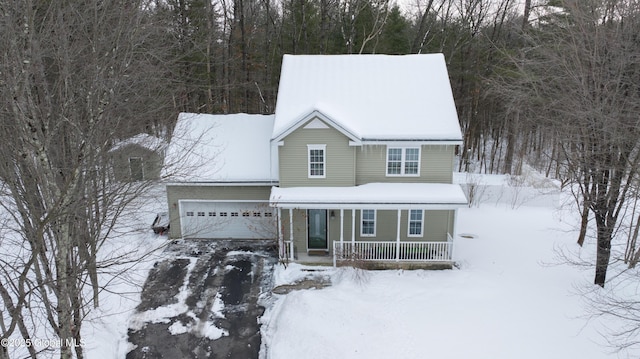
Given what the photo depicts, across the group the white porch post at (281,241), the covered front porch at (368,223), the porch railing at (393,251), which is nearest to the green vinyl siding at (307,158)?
the covered front porch at (368,223)

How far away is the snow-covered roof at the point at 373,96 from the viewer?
15.4 meters

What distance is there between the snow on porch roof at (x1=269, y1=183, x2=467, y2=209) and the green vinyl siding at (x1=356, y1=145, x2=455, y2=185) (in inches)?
22.7

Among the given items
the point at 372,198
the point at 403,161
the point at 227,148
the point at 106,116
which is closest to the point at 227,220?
the point at 227,148

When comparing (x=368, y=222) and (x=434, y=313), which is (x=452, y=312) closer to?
(x=434, y=313)

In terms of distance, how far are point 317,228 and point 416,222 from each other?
369 centimetres

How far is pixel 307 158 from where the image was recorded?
603 inches

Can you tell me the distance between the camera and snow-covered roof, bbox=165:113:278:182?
54.4 ft

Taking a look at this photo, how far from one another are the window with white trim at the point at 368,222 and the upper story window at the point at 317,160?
212cm

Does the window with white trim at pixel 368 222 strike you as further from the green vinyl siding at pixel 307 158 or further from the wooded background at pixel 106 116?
the wooded background at pixel 106 116

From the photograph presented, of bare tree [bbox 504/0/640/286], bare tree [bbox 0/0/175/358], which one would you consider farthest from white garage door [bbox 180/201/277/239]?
bare tree [bbox 504/0/640/286]

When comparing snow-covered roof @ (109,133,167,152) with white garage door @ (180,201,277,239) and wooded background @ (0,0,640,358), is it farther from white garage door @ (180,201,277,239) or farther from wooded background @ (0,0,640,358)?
white garage door @ (180,201,277,239)

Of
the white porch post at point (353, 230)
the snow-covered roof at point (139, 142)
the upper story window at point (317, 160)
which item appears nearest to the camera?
the snow-covered roof at point (139, 142)

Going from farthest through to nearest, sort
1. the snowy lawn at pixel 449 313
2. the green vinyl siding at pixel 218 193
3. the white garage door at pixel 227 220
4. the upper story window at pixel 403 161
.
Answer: the white garage door at pixel 227 220 → the green vinyl siding at pixel 218 193 → the upper story window at pixel 403 161 → the snowy lawn at pixel 449 313

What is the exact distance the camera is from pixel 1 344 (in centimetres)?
660
